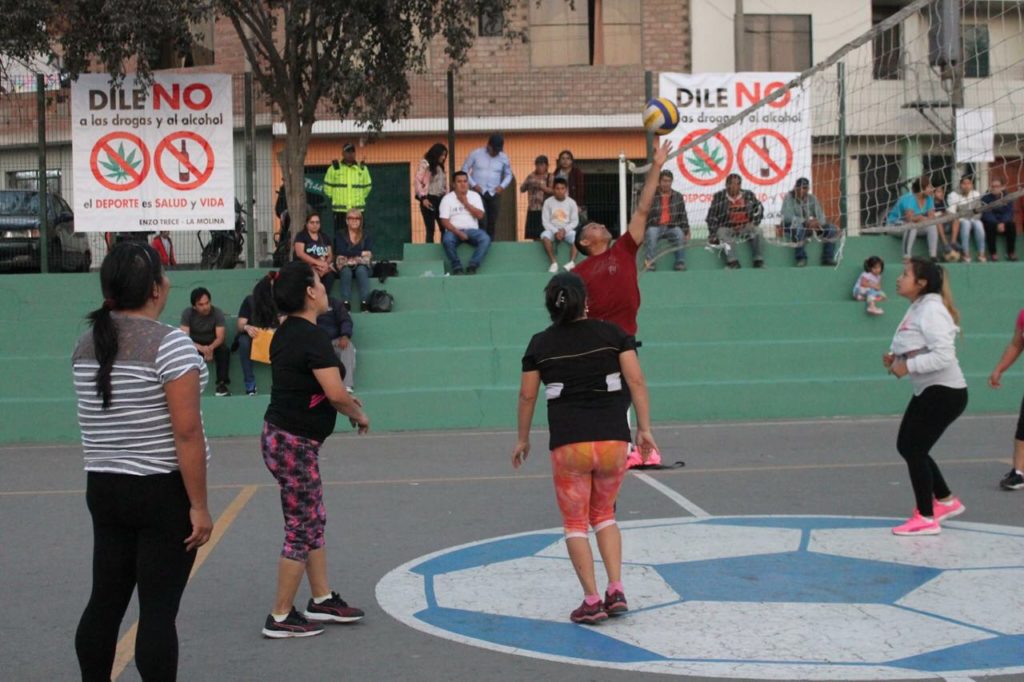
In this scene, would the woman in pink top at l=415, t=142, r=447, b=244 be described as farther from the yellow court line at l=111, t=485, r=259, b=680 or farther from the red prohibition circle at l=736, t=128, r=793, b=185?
the yellow court line at l=111, t=485, r=259, b=680

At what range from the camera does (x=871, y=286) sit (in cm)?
1617

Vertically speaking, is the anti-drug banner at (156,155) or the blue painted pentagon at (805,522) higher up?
the anti-drug banner at (156,155)

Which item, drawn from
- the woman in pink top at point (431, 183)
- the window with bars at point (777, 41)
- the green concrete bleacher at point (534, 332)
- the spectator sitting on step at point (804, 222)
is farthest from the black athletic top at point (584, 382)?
the window with bars at point (777, 41)

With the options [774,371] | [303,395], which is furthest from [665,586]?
[774,371]

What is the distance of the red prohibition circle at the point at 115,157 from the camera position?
16.7 meters

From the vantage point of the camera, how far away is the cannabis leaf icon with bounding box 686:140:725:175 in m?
18.2

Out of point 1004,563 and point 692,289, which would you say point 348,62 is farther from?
point 1004,563

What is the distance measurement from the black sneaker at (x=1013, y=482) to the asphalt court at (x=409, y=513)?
119 mm

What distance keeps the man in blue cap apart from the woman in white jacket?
35.2 ft

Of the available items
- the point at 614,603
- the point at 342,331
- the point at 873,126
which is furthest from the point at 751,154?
the point at 614,603

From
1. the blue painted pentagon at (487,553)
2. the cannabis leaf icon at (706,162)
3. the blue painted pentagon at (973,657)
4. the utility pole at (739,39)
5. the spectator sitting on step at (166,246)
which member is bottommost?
the blue painted pentagon at (487,553)

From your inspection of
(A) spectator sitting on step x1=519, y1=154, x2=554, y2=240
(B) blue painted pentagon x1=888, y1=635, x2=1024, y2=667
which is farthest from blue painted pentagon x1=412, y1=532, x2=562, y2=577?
(A) spectator sitting on step x1=519, y1=154, x2=554, y2=240

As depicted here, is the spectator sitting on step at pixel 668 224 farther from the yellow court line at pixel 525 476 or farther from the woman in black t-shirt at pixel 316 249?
the yellow court line at pixel 525 476

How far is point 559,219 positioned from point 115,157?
6.01 meters
